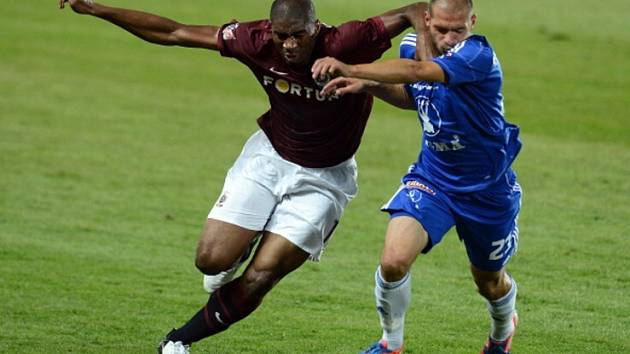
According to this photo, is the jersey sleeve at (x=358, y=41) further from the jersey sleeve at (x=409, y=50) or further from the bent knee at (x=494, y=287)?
the bent knee at (x=494, y=287)

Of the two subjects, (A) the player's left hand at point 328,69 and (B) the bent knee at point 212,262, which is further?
(B) the bent knee at point 212,262

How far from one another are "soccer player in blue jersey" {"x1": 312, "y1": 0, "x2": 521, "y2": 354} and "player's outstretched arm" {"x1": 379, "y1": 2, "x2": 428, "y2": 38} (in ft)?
0.34

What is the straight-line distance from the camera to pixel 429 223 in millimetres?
8117

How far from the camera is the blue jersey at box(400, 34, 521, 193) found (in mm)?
7820

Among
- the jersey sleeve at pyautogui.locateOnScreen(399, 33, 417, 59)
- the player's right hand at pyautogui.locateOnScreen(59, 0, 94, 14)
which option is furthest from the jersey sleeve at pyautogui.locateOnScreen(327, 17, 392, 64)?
the player's right hand at pyautogui.locateOnScreen(59, 0, 94, 14)

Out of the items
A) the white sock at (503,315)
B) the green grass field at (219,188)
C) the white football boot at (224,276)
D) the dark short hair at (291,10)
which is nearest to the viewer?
the dark short hair at (291,10)

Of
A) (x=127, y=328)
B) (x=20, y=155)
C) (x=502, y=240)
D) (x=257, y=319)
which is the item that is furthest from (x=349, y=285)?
(x=20, y=155)

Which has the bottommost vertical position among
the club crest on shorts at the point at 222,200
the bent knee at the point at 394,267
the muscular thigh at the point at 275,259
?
the muscular thigh at the point at 275,259

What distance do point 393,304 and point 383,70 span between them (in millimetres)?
1599

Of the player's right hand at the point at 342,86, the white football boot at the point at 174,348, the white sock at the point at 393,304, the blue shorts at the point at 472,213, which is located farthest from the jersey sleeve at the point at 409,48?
the white football boot at the point at 174,348

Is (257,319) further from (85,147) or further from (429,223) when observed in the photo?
(85,147)

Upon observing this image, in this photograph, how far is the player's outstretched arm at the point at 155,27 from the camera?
8781 mm

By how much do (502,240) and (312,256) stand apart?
1287 mm

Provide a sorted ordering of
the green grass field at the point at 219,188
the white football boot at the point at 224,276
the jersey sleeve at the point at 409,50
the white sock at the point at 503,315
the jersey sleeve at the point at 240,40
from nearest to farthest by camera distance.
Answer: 1. the jersey sleeve at the point at 409,50
2. the white sock at the point at 503,315
3. the jersey sleeve at the point at 240,40
4. the white football boot at the point at 224,276
5. the green grass field at the point at 219,188
